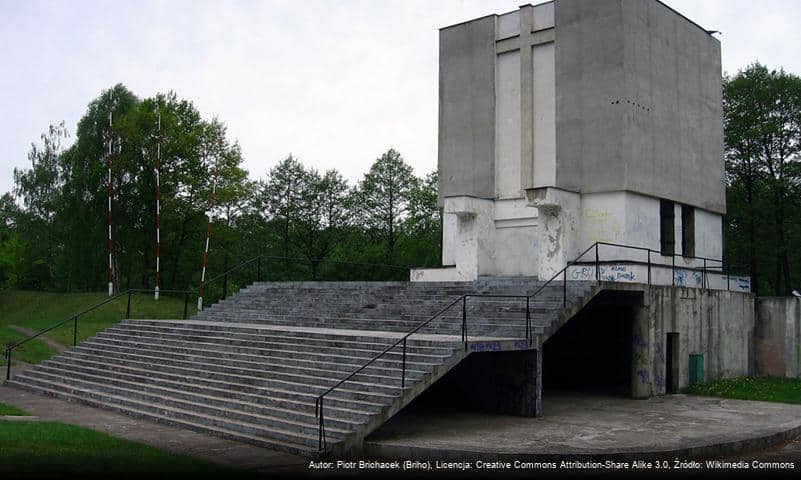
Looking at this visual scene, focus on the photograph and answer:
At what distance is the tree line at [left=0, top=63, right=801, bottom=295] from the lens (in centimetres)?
3619

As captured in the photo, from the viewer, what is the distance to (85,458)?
9156 mm

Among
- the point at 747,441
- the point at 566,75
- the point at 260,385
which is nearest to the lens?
the point at 747,441

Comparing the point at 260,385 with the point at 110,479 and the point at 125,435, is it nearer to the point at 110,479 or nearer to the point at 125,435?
the point at 125,435

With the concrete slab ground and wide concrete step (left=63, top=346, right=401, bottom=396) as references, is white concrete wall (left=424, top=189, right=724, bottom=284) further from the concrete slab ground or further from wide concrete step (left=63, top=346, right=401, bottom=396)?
wide concrete step (left=63, top=346, right=401, bottom=396)

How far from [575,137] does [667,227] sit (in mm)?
3989

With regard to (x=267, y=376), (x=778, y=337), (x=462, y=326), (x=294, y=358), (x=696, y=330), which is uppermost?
(x=462, y=326)

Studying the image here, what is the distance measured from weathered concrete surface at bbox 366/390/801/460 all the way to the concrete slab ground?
0.05 feet

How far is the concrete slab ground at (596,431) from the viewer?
34.9ft

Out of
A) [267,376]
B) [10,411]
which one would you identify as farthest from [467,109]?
[10,411]

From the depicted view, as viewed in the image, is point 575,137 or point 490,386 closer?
point 490,386

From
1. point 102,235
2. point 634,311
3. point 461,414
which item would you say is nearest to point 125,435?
point 461,414

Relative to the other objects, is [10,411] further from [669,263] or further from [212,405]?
[669,263]

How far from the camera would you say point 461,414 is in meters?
14.2

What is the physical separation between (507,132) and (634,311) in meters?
7.21
